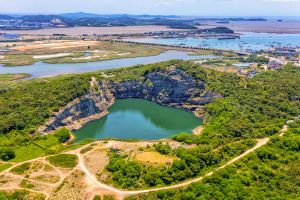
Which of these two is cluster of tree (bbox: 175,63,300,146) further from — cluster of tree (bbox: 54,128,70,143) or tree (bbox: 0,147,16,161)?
tree (bbox: 0,147,16,161)

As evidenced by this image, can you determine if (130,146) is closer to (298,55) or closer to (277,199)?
(277,199)

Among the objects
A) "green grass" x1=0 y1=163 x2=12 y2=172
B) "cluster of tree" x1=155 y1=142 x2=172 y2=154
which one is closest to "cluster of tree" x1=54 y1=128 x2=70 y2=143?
"green grass" x1=0 y1=163 x2=12 y2=172

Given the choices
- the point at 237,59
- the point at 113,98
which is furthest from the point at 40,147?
the point at 237,59

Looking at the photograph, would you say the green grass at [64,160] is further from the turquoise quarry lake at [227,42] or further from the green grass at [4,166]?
the turquoise quarry lake at [227,42]

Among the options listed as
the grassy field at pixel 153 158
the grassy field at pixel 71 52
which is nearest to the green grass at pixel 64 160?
the grassy field at pixel 153 158

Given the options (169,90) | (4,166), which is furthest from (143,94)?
(4,166)

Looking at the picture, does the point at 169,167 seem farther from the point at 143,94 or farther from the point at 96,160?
the point at 143,94
